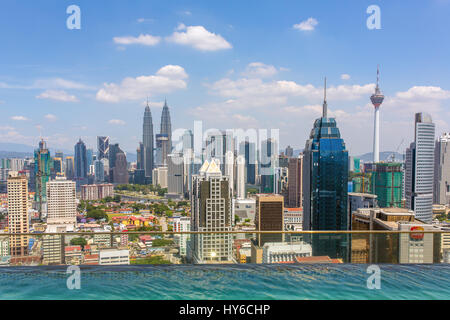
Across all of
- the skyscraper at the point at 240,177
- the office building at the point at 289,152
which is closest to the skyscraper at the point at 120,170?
the skyscraper at the point at 240,177

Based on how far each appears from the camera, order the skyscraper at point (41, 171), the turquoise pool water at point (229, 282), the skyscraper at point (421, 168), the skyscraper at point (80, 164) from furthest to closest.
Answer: the skyscraper at point (80, 164), the skyscraper at point (41, 171), the skyscraper at point (421, 168), the turquoise pool water at point (229, 282)

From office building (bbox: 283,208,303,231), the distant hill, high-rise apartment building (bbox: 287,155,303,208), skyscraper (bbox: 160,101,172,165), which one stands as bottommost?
office building (bbox: 283,208,303,231)

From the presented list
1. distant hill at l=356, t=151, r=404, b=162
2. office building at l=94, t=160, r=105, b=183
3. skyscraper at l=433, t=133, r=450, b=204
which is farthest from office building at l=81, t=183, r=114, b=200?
skyscraper at l=433, t=133, r=450, b=204

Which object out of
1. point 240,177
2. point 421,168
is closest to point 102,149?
point 240,177

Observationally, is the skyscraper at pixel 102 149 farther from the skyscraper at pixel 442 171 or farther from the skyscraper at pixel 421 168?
the skyscraper at pixel 442 171

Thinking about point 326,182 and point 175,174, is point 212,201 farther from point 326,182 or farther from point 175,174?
point 175,174

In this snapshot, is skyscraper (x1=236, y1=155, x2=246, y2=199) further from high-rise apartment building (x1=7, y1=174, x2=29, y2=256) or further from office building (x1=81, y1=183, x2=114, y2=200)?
office building (x1=81, y1=183, x2=114, y2=200)
